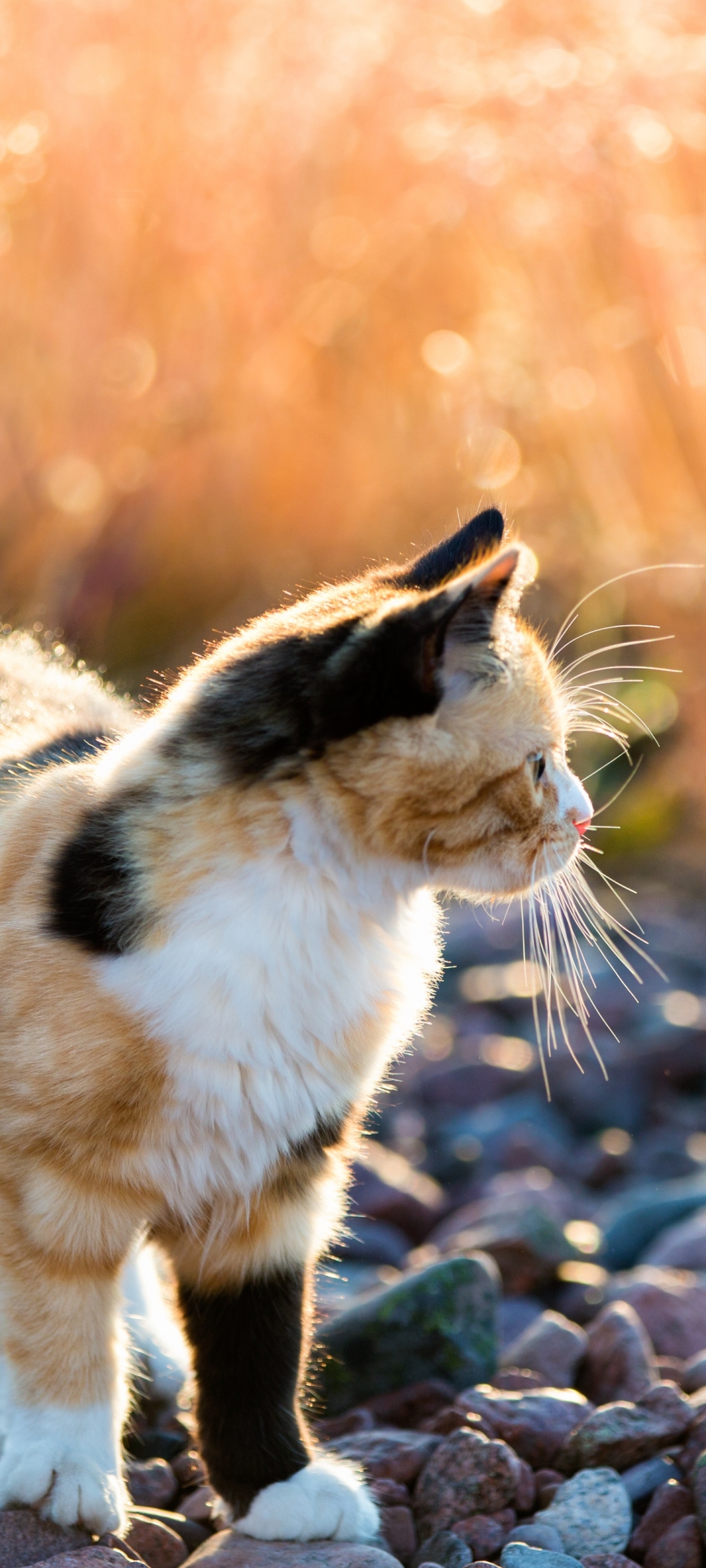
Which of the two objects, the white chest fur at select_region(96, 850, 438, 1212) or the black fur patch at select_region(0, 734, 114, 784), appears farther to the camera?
the black fur patch at select_region(0, 734, 114, 784)

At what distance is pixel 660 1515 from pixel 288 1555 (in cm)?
34

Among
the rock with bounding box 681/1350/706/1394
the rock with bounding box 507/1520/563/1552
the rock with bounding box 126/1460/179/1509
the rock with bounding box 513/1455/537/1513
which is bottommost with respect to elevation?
the rock with bounding box 681/1350/706/1394

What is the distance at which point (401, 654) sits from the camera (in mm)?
1187

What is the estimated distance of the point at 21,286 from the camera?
313 centimetres

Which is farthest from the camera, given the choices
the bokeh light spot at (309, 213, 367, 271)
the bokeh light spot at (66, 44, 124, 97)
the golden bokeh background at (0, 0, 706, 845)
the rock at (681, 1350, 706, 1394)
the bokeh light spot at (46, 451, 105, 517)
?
the bokeh light spot at (309, 213, 367, 271)

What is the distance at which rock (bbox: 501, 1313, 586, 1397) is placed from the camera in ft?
5.46

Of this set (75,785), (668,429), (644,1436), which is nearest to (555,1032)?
(668,429)

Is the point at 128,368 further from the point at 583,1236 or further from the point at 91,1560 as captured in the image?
the point at 91,1560

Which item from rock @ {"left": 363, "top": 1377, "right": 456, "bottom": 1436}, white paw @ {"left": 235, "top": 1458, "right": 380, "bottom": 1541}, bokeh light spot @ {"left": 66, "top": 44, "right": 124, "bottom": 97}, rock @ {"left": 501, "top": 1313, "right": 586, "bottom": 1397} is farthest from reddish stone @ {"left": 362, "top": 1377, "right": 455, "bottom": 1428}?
bokeh light spot @ {"left": 66, "top": 44, "right": 124, "bottom": 97}

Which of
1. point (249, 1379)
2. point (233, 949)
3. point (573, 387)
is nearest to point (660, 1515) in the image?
point (249, 1379)

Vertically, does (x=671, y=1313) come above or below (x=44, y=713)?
below

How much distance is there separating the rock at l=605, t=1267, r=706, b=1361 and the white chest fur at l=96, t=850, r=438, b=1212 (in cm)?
67

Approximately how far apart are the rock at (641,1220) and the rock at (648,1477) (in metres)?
0.65

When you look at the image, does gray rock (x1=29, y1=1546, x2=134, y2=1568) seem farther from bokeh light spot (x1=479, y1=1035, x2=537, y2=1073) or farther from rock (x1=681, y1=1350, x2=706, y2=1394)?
bokeh light spot (x1=479, y1=1035, x2=537, y2=1073)
